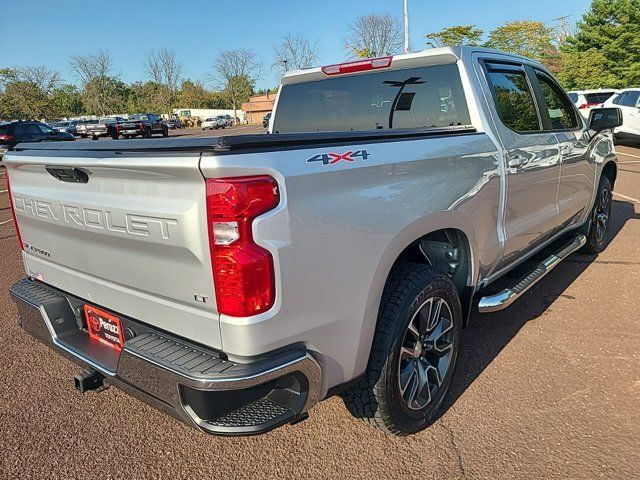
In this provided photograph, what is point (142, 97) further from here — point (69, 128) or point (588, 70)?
point (588, 70)

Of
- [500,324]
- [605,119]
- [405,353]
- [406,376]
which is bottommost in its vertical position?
[500,324]

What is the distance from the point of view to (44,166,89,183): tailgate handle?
2188 mm

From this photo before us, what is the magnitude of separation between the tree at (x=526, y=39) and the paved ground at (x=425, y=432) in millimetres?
39822

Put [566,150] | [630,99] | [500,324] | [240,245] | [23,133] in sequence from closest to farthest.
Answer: [240,245] → [500,324] → [566,150] → [630,99] → [23,133]

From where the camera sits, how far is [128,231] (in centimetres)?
200

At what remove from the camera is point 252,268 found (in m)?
1.72

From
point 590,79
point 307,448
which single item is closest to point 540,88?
point 307,448

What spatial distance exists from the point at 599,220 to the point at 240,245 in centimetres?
509

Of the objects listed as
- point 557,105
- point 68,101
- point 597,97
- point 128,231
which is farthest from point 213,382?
point 68,101

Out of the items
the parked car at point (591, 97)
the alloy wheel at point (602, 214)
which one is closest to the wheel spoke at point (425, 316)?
the alloy wheel at point (602, 214)

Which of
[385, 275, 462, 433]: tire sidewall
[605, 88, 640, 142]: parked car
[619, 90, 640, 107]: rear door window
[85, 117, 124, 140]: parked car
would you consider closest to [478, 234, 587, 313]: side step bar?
[385, 275, 462, 433]: tire sidewall

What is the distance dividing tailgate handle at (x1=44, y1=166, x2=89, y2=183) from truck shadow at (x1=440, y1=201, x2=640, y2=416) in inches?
87.6

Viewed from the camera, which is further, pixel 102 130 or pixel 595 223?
pixel 102 130

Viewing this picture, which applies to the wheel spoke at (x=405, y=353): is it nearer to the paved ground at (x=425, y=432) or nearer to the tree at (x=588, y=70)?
the paved ground at (x=425, y=432)
